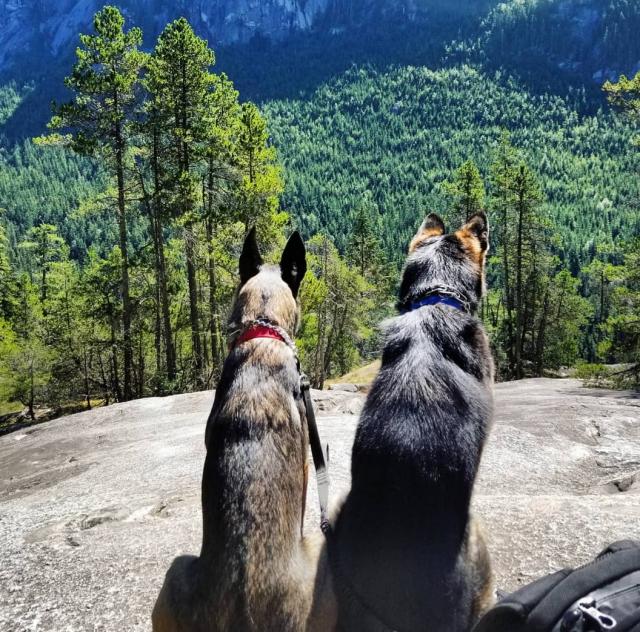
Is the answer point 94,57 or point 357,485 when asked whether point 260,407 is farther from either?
point 94,57

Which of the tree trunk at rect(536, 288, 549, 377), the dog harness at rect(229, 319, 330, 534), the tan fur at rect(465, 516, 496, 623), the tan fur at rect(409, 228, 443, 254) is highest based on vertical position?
the tan fur at rect(409, 228, 443, 254)

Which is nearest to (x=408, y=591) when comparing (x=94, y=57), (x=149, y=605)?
(x=149, y=605)

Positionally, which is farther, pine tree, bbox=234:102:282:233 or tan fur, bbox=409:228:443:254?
pine tree, bbox=234:102:282:233

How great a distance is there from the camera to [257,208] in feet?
69.2

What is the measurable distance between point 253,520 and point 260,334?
116 cm

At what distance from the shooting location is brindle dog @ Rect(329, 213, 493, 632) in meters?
2.50

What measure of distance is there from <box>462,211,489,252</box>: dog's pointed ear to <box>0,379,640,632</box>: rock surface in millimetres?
2214

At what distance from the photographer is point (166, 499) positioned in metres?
6.73

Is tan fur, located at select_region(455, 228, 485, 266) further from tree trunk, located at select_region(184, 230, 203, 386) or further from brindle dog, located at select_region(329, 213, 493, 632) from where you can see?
tree trunk, located at select_region(184, 230, 203, 386)

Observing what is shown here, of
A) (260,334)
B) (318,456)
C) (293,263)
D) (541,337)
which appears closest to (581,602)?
(318,456)

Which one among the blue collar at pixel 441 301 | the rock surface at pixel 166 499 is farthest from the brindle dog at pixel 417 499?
the rock surface at pixel 166 499

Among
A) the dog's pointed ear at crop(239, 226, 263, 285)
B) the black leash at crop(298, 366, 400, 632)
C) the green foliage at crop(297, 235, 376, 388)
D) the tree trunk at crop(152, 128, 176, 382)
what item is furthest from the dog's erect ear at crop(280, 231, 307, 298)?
the green foliage at crop(297, 235, 376, 388)

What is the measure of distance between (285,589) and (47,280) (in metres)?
45.0

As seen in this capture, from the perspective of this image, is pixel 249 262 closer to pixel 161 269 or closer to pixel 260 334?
pixel 260 334
